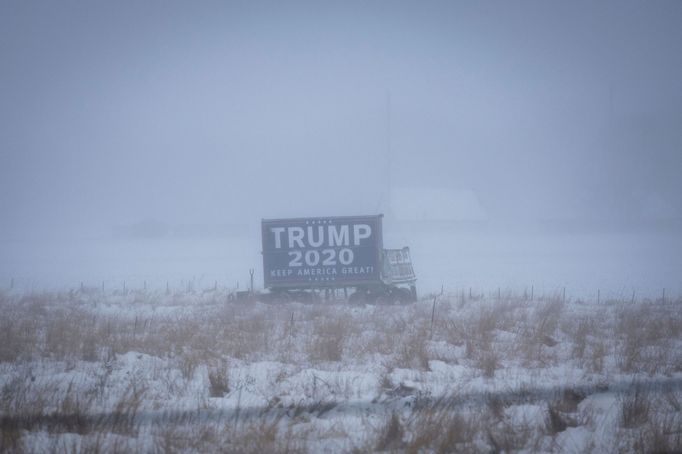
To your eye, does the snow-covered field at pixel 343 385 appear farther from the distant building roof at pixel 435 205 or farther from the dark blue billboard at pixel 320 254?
the distant building roof at pixel 435 205

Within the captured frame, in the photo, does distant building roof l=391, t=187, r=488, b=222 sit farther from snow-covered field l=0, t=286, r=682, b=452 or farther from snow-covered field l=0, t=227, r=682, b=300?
snow-covered field l=0, t=286, r=682, b=452

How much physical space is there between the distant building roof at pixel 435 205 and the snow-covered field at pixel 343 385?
65623mm

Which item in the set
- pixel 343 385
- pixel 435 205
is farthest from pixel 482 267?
pixel 435 205

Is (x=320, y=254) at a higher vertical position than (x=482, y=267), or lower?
higher

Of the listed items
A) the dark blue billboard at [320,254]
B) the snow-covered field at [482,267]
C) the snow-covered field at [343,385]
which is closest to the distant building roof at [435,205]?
the snow-covered field at [482,267]

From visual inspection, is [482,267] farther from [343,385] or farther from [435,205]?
[435,205]

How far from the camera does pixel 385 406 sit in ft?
17.9

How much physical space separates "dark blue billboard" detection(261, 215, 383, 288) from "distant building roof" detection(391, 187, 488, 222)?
58273 mm

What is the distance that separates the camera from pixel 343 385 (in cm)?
631

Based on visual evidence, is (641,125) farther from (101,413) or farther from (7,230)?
(7,230)

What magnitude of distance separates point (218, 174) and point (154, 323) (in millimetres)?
118101

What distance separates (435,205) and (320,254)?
2634 inches

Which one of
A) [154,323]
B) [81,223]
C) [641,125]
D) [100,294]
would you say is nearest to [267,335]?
[154,323]

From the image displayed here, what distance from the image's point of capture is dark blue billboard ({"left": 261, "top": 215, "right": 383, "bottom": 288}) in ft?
55.9
